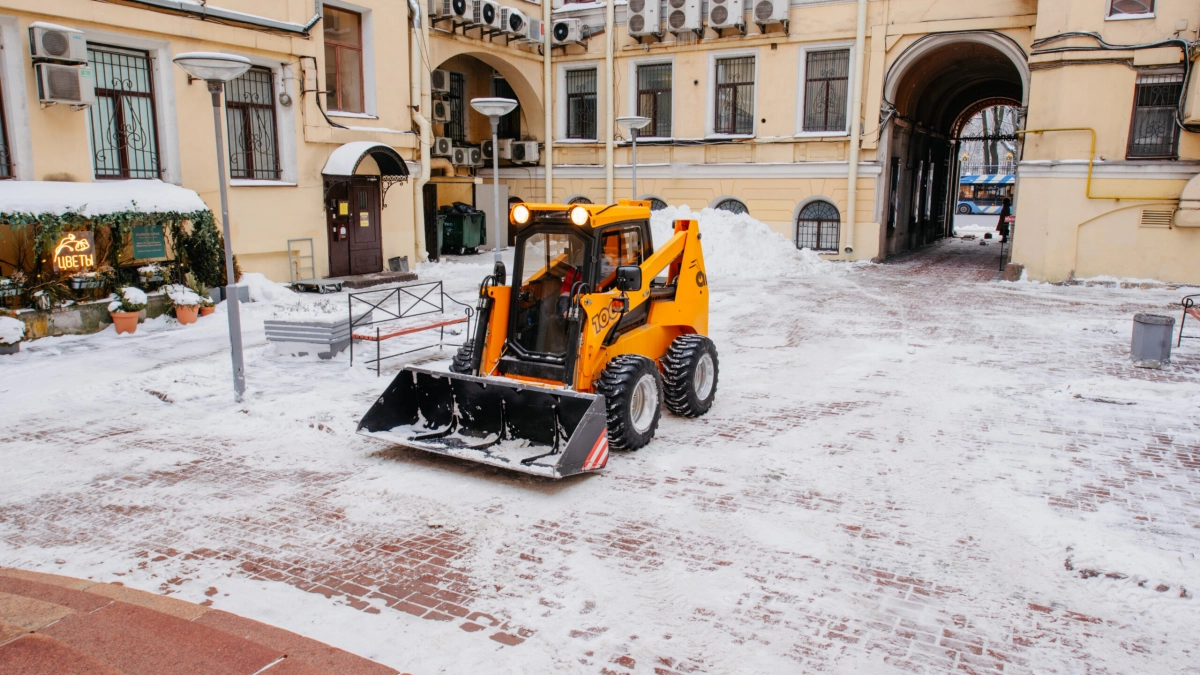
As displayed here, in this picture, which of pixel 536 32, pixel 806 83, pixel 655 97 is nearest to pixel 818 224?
pixel 806 83

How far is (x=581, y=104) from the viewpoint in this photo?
25625mm

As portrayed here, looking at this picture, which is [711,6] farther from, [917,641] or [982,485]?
[917,641]

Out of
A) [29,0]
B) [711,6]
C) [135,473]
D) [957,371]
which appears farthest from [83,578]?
[711,6]

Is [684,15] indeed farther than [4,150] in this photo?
Yes

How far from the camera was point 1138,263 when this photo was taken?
17844 millimetres

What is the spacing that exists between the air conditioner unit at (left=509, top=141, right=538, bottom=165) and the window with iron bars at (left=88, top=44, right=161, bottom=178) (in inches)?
492

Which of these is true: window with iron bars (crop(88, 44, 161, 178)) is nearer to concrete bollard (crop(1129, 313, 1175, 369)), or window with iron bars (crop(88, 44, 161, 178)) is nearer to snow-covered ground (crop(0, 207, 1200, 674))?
snow-covered ground (crop(0, 207, 1200, 674))

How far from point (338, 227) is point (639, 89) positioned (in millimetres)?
11080

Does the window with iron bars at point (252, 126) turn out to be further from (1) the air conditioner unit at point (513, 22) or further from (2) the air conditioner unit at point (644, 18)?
(2) the air conditioner unit at point (644, 18)

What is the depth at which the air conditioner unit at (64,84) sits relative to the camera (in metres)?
12.2

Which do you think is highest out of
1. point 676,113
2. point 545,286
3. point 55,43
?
point 676,113

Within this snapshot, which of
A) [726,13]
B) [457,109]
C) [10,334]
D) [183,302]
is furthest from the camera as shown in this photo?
[457,109]

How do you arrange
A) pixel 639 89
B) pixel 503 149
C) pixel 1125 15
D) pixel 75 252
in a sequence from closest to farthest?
1. pixel 75 252
2. pixel 1125 15
3. pixel 639 89
4. pixel 503 149

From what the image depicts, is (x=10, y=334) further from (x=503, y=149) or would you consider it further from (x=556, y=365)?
(x=503, y=149)
